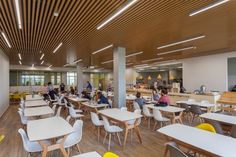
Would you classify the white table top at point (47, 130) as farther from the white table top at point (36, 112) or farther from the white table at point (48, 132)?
the white table top at point (36, 112)

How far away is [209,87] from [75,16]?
1016 cm

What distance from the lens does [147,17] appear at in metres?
4.15

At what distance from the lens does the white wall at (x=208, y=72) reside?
395 inches

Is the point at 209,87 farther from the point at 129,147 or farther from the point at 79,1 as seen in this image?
the point at 79,1

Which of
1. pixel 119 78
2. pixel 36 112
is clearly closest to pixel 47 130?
pixel 36 112

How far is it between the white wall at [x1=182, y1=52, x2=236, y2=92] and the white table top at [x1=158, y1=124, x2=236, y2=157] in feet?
29.9

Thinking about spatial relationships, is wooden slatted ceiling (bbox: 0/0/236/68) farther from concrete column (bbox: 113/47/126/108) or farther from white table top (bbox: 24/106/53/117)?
white table top (bbox: 24/106/53/117)

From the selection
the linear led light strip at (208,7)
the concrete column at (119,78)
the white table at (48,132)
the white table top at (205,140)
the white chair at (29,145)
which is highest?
the linear led light strip at (208,7)

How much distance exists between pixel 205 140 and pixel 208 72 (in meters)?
10.1

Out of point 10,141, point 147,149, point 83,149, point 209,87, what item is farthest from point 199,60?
point 10,141

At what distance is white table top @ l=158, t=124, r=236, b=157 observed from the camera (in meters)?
1.94

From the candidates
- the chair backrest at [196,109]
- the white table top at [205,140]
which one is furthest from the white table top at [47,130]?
the chair backrest at [196,109]

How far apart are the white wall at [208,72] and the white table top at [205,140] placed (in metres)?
9.11

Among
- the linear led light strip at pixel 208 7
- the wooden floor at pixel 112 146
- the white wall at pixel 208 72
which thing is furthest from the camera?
the white wall at pixel 208 72
